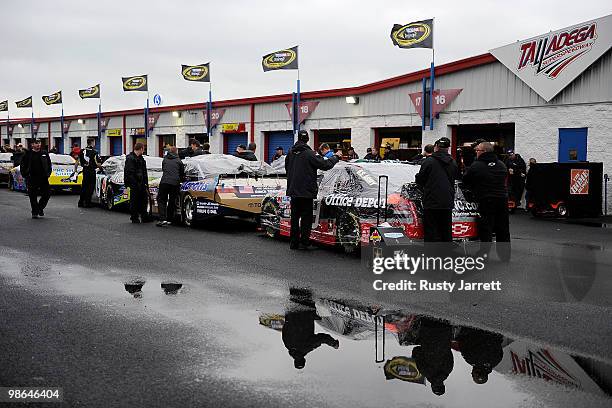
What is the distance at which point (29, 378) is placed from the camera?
4.66 metres

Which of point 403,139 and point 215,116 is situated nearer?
point 403,139

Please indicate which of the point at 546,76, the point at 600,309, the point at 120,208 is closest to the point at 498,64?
the point at 546,76

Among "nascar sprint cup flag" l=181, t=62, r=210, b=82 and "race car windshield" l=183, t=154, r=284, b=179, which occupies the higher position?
"nascar sprint cup flag" l=181, t=62, r=210, b=82

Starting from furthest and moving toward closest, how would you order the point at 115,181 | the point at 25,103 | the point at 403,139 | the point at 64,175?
the point at 25,103
the point at 403,139
the point at 64,175
the point at 115,181

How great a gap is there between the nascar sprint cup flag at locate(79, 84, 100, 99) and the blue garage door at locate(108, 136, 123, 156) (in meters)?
3.04

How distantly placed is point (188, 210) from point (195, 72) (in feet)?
67.4

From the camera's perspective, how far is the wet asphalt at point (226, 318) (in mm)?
4504

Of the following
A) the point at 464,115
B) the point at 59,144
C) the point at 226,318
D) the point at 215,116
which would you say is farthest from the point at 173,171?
the point at 59,144

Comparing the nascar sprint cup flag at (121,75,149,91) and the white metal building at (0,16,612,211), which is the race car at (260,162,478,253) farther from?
the nascar sprint cup flag at (121,75,149,91)

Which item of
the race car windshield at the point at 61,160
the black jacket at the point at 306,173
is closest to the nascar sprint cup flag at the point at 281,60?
the race car windshield at the point at 61,160

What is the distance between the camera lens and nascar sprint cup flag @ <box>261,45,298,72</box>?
1112 inches

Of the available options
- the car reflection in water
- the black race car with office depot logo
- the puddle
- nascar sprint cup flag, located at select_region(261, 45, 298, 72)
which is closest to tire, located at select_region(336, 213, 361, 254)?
the puddle

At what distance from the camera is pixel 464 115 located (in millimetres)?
23328

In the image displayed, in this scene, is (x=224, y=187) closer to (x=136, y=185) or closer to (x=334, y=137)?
(x=136, y=185)
